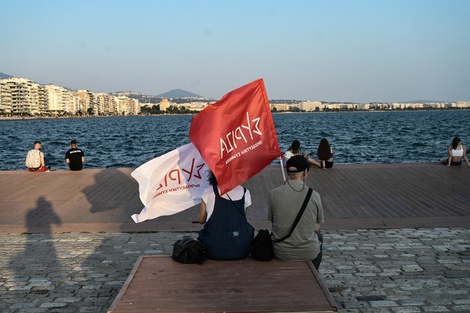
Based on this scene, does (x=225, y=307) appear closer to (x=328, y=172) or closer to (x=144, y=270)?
(x=144, y=270)

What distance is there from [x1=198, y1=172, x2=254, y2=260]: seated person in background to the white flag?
57 centimetres

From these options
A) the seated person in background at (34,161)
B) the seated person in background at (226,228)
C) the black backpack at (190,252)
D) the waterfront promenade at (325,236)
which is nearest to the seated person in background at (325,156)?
the waterfront promenade at (325,236)

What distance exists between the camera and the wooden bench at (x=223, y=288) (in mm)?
4121

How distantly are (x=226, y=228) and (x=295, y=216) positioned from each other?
2.18 ft

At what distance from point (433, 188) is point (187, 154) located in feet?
26.5

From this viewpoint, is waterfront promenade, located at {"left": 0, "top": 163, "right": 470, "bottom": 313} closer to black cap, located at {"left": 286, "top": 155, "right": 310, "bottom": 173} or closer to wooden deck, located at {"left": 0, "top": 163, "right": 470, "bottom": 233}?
wooden deck, located at {"left": 0, "top": 163, "right": 470, "bottom": 233}

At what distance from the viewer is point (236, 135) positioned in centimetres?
541

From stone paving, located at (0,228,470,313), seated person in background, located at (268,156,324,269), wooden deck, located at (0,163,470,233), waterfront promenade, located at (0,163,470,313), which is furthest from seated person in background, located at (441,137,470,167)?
seated person in background, located at (268,156,324,269)

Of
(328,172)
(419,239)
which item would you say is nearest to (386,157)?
(328,172)

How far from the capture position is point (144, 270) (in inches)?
197

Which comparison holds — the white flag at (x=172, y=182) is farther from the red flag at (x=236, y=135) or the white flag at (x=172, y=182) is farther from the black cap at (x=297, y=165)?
the black cap at (x=297, y=165)

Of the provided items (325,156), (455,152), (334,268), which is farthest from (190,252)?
(455,152)

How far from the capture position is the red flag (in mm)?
5211

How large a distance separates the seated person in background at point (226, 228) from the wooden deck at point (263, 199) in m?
3.87
